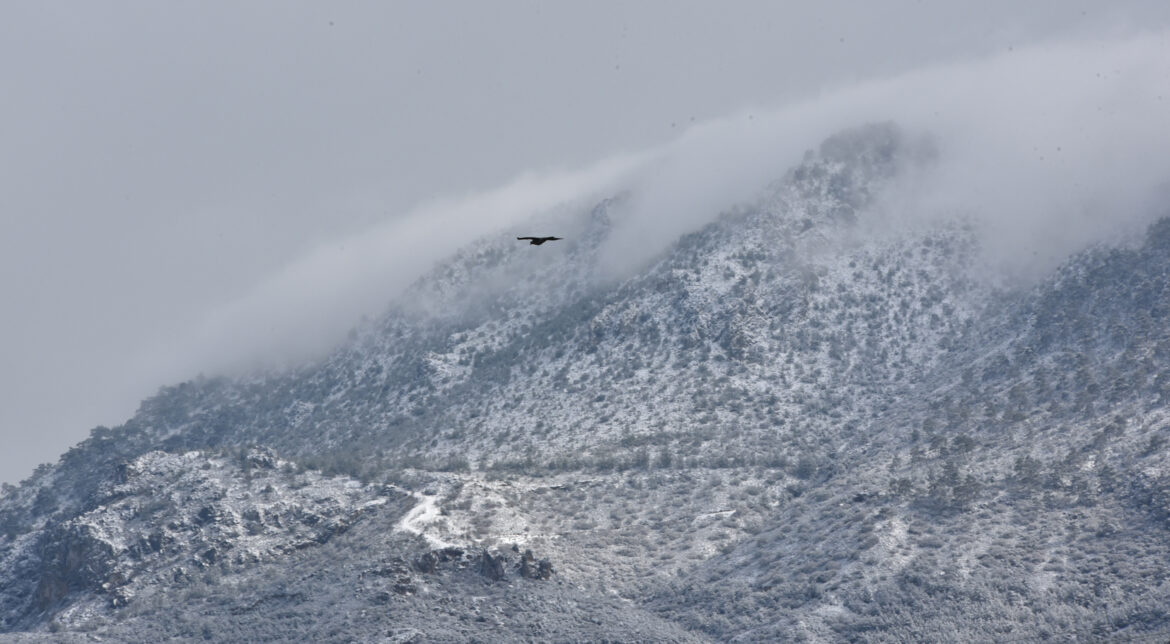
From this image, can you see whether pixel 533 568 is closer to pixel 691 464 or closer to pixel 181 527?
pixel 691 464

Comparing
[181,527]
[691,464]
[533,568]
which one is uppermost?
[181,527]

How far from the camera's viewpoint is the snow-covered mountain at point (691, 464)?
98.1 m

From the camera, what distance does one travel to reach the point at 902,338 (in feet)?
453

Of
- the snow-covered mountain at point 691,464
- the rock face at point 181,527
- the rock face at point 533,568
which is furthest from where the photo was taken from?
the rock face at point 181,527

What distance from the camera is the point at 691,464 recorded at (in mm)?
120062

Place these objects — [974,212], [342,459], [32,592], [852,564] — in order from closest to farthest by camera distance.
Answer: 1. [852,564]
2. [32,592]
3. [342,459]
4. [974,212]

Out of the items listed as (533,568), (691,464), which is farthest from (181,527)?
(691,464)

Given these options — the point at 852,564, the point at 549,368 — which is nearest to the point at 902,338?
the point at 549,368

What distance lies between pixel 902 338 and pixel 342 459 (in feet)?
173

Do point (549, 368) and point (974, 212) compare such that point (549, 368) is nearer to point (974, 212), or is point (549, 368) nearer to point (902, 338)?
point (902, 338)

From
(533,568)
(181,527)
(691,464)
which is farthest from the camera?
(691,464)

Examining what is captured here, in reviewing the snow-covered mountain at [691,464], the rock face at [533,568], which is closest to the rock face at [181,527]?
the snow-covered mountain at [691,464]

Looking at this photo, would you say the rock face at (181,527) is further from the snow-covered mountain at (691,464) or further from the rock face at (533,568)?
the rock face at (533,568)

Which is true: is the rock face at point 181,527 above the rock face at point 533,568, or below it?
above
